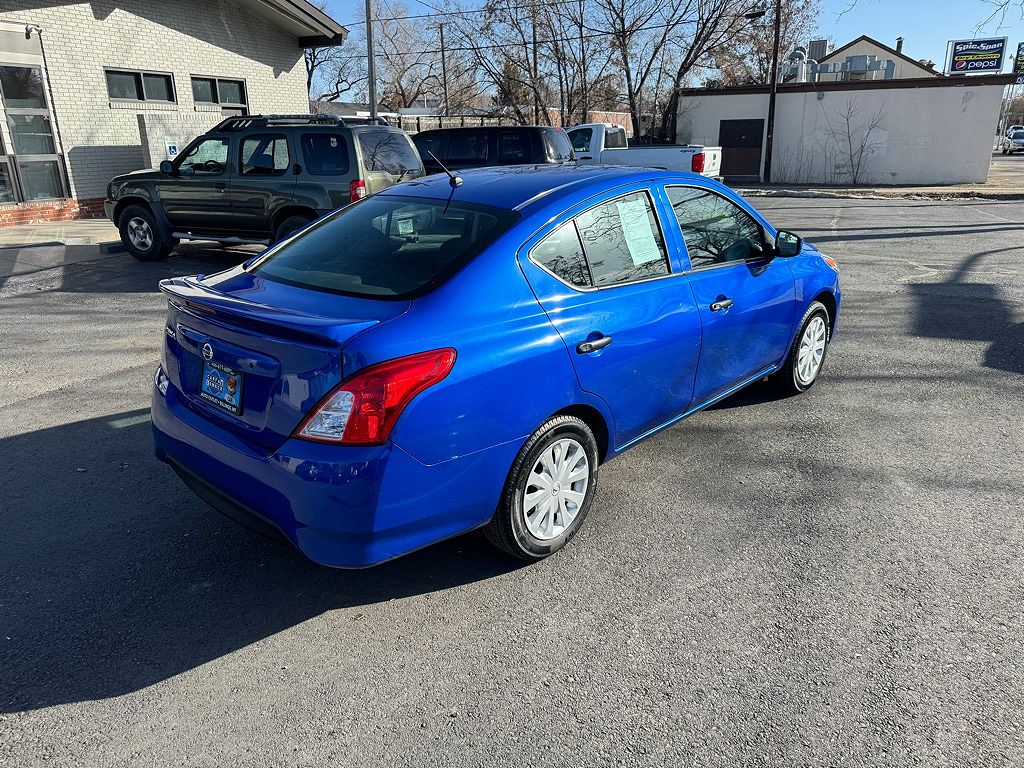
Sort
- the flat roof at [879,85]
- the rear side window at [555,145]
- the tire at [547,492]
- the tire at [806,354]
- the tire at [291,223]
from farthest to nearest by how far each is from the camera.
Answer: the flat roof at [879,85] → the rear side window at [555,145] → the tire at [291,223] → the tire at [806,354] → the tire at [547,492]

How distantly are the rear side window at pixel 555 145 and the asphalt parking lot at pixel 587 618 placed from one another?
8729 millimetres

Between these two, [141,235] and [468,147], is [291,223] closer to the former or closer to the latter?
[141,235]

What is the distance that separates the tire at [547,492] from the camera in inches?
125

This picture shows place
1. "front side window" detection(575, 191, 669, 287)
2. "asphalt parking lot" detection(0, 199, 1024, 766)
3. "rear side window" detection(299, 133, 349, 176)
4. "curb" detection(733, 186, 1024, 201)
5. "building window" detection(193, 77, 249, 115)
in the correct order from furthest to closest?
"curb" detection(733, 186, 1024, 201), "building window" detection(193, 77, 249, 115), "rear side window" detection(299, 133, 349, 176), "front side window" detection(575, 191, 669, 287), "asphalt parking lot" detection(0, 199, 1024, 766)

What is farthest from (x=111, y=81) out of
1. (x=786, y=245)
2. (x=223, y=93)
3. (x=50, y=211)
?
(x=786, y=245)

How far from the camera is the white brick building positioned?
13719mm

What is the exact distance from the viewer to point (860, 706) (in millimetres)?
2588

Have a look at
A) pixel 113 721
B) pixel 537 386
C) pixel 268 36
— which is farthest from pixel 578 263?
pixel 268 36

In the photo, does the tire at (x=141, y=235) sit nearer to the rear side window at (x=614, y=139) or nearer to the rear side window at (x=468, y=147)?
the rear side window at (x=468, y=147)

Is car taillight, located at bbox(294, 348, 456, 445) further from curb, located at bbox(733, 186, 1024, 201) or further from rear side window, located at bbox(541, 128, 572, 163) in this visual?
curb, located at bbox(733, 186, 1024, 201)

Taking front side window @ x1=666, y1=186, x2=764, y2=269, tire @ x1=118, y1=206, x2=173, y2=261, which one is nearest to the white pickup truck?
tire @ x1=118, y1=206, x2=173, y2=261

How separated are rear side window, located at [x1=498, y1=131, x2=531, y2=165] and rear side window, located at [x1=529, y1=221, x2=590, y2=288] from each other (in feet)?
32.4

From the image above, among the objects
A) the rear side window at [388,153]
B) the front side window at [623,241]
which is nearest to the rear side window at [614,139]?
the rear side window at [388,153]

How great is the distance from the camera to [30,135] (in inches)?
549
